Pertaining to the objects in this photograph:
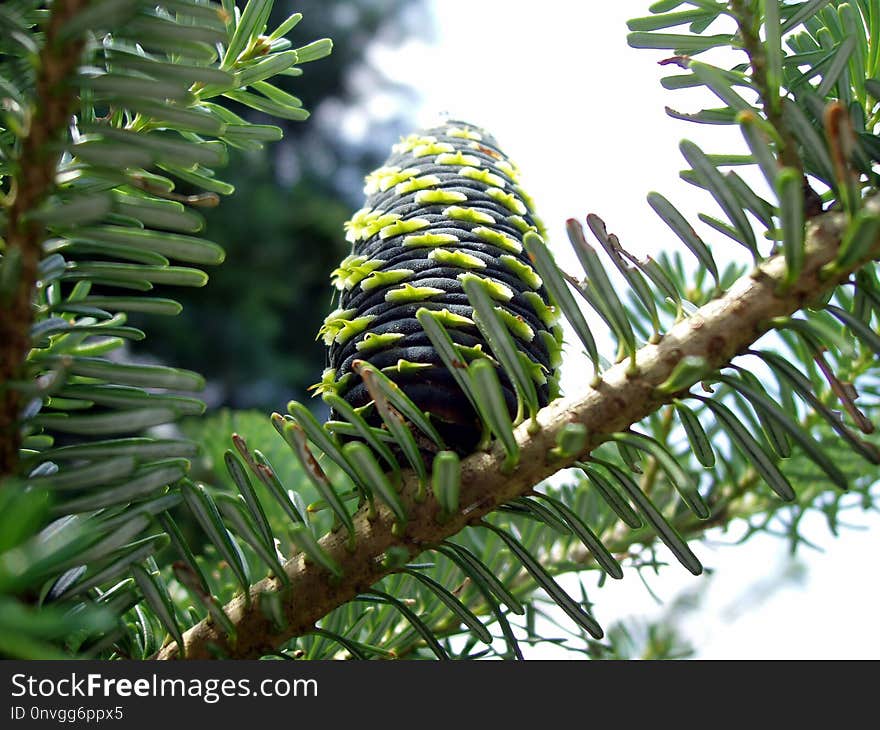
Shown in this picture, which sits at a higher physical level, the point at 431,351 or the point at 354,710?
the point at 431,351

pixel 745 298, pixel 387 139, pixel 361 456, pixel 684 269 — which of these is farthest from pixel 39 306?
pixel 387 139

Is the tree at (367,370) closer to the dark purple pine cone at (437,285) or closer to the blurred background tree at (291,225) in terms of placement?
the dark purple pine cone at (437,285)

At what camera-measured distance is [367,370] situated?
228mm

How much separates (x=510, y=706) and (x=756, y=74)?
209 millimetres

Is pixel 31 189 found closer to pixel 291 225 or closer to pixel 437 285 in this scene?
pixel 437 285

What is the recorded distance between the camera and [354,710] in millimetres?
216

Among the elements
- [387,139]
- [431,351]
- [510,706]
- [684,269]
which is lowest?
[510,706]

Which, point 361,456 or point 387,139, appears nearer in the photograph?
point 361,456

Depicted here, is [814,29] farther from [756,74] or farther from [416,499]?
[416,499]

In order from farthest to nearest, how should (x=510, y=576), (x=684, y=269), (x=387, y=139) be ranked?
(x=387, y=139) → (x=684, y=269) → (x=510, y=576)

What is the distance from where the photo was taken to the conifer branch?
23cm

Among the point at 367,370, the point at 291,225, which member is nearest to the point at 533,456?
the point at 367,370

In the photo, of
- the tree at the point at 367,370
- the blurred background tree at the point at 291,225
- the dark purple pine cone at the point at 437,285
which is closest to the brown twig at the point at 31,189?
the tree at the point at 367,370

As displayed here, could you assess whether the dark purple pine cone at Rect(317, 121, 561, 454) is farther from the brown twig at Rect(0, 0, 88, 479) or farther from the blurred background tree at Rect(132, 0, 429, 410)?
the blurred background tree at Rect(132, 0, 429, 410)
